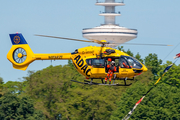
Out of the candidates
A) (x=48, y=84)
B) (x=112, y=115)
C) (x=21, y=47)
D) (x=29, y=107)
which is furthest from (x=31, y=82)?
(x=21, y=47)

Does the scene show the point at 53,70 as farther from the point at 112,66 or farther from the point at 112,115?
the point at 112,66

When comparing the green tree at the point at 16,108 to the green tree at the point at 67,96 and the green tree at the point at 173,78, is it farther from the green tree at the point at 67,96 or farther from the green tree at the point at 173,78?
the green tree at the point at 173,78

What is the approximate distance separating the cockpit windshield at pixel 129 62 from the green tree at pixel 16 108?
56.8 meters

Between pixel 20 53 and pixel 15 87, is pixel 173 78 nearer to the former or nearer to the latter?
pixel 15 87

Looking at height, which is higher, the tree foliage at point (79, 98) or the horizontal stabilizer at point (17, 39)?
the horizontal stabilizer at point (17, 39)

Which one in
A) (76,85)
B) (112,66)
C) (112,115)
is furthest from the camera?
(76,85)

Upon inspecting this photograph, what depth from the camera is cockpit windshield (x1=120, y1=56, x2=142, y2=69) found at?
218 feet

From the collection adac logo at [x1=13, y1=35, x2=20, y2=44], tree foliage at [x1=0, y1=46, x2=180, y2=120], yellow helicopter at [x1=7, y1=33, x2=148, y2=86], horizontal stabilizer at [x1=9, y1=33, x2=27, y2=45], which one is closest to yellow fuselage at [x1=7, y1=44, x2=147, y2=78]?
yellow helicopter at [x1=7, y1=33, x2=148, y2=86]

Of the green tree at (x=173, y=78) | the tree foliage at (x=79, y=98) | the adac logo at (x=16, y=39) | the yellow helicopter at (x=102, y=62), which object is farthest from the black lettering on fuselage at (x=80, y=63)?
the green tree at (x=173, y=78)

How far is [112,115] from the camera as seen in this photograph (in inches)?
4759

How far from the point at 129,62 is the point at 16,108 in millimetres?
58360

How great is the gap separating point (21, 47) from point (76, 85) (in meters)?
70.0

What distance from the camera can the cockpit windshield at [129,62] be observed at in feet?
218

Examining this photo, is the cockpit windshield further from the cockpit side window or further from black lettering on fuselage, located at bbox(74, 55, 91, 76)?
black lettering on fuselage, located at bbox(74, 55, 91, 76)
